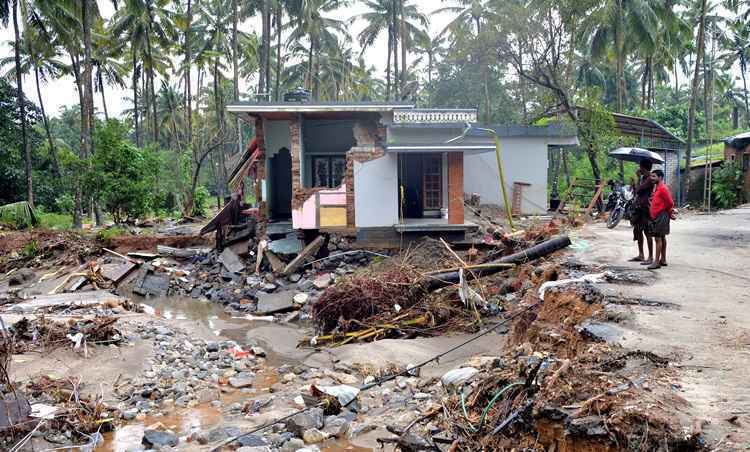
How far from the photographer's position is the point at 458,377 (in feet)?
21.6

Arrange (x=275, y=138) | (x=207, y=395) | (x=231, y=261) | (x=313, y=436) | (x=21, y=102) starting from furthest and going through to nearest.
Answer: (x=21, y=102), (x=275, y=138), (x=231, y=261), (x=207, y=395), (x=313, y=436)

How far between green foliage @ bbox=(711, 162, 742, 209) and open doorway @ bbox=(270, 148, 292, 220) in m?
16.8

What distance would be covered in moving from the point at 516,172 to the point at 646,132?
5.90 meters

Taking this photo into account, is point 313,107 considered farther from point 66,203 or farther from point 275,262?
point 66,203

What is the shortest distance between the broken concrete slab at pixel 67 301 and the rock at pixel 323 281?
14.6 feet

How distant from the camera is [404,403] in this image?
6.70 metres

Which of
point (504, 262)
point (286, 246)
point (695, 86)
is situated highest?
point (695, 86)

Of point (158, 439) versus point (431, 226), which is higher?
point (431, 226)

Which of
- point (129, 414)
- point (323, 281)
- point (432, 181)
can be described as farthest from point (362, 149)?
point (129, 414)

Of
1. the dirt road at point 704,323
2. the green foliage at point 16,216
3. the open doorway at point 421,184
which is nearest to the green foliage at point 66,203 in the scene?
the green foliage at point 16,216

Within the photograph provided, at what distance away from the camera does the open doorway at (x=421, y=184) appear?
53.3ft

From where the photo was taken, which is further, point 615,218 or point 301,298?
point 615,218

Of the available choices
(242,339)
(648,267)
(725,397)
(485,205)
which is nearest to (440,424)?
(725,397)

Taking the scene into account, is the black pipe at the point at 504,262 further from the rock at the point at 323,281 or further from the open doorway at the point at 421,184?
the open doorway at the point at 421,184
